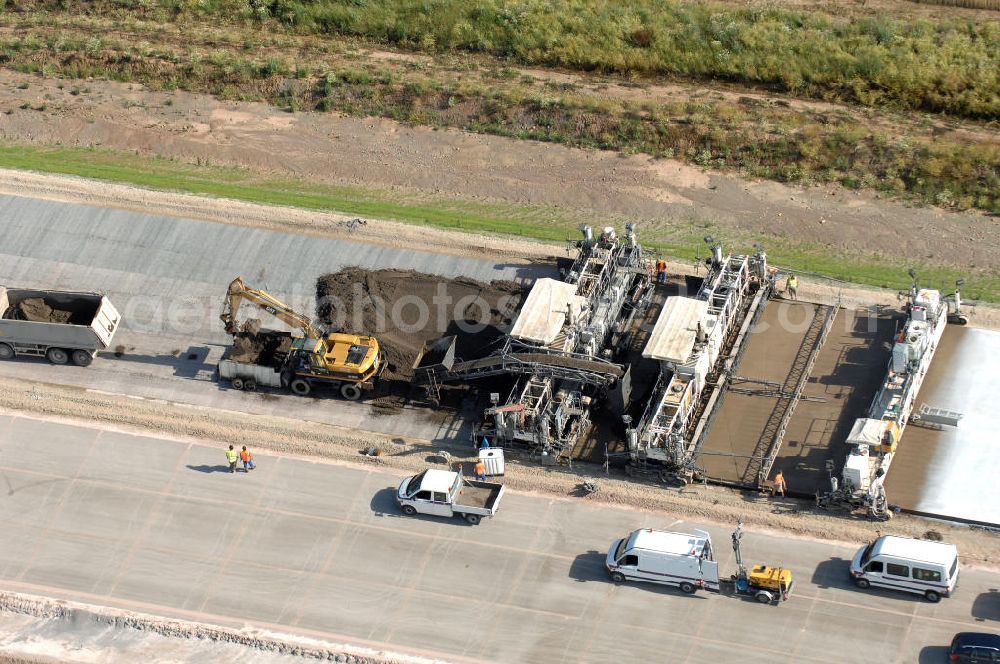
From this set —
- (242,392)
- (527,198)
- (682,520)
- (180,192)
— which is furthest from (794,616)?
(180,192)

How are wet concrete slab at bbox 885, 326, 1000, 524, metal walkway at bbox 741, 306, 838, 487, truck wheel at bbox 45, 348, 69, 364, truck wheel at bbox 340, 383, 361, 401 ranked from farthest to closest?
truck wheel at bbox 45, 348, 69, 364, truck wheel at bbox 340, 383, 361, 401, metal walkway at bbox 741, 306, 838, 487, wet concrete slab at bbox 885, 326, 1000, 524

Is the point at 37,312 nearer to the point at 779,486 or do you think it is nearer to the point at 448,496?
the point at 448,496

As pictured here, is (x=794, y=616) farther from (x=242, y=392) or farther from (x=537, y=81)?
(x=537, y=81)

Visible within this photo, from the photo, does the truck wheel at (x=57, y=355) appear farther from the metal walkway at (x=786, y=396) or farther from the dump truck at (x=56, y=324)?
the metal walkway at (x=786, y=396)

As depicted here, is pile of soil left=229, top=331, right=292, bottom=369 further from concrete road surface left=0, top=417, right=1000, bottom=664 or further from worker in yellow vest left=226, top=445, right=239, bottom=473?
worker in yellow vest left=226, top=445, right=239, bottom=473

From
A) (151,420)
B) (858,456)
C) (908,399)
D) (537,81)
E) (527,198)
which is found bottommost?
(151,420)

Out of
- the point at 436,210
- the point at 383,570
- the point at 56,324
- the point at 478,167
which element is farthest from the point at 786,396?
the point at 56,324

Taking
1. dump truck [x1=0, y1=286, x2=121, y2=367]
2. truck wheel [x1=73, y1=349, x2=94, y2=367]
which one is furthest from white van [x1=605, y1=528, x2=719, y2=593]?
truck wheel [x1=73, y1=349, x2=94, y2=367]

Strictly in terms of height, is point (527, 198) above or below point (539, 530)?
above
